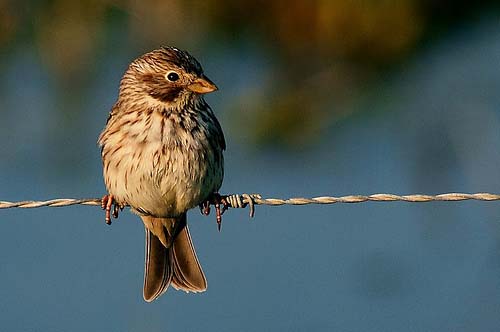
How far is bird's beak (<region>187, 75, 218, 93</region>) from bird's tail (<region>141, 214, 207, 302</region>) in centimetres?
50

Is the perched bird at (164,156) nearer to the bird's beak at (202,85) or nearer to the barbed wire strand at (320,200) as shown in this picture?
the bird's beak at (202,85)

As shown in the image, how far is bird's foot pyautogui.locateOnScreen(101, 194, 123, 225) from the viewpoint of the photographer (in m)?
5.54

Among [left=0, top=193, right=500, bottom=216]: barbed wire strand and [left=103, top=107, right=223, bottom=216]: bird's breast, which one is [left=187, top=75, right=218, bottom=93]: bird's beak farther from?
[left=0, top=193, right=500, bottom=216]: barbed wire strand

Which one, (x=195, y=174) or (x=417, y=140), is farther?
(x=417, y=140)

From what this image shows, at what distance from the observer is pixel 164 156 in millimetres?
5574

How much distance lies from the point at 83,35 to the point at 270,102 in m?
1.51

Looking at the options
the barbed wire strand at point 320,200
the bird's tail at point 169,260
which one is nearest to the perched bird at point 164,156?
the bird's tail at point 169,260

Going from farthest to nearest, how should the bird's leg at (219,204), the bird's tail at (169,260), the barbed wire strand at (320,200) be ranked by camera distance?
the bird's tail at (169,260) < the bird's leg at (219,204) < the barbed wire strand at (320,200)

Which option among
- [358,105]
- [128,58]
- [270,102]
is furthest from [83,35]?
[358,105]

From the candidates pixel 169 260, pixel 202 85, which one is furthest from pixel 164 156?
pixel 169 260

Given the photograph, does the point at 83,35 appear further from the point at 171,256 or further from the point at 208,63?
the point at 171,256

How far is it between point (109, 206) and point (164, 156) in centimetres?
27

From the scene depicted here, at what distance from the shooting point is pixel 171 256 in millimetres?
5945

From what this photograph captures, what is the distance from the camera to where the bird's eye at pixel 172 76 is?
579 cm
